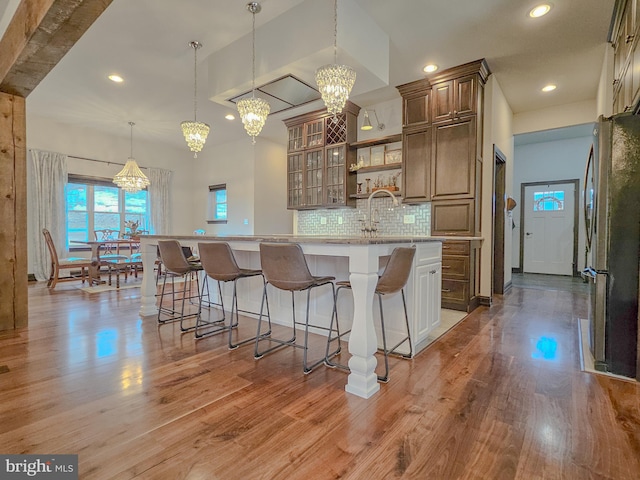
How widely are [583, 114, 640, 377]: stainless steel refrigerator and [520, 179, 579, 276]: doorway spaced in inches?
218

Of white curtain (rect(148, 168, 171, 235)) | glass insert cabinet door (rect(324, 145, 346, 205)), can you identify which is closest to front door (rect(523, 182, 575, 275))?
glass insert cabinet door (rect(324, 145, 346, 205))

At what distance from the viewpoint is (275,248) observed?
2150 millimetres

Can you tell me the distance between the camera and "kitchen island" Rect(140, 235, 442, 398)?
1906 mm

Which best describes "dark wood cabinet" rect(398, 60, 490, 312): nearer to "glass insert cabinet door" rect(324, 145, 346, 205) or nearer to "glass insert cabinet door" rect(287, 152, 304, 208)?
"glass insert cabinet door" rect(324, 145, 346, 205)

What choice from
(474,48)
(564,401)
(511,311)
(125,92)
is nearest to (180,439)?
(564,401)

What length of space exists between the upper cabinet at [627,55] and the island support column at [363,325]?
5.64 feet

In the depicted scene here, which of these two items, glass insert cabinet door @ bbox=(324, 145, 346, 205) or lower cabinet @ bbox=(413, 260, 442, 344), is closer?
lower cabinet @ bbox=(413, 260, 442, 344)

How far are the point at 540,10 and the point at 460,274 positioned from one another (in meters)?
2.72

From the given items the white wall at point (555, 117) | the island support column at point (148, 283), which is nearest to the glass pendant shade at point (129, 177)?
the island support column at point (148, 283)

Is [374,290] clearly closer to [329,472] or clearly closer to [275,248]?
[275,248]

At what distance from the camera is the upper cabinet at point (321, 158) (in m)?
5.13

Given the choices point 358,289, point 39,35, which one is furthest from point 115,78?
point 358,289

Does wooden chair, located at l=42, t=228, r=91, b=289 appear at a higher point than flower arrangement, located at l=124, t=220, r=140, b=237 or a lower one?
lower

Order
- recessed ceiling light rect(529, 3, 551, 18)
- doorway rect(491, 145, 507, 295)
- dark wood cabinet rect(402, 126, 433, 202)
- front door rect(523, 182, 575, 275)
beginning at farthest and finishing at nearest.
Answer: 1. front door rect(523, 182, 575, 275)
2. doorway rect(491, 145, 507, 295)
3. dark wood cabinet rect(402, 126, 433, 202)
4. recessed ceiling light rect(529, 3, 551, 18)
